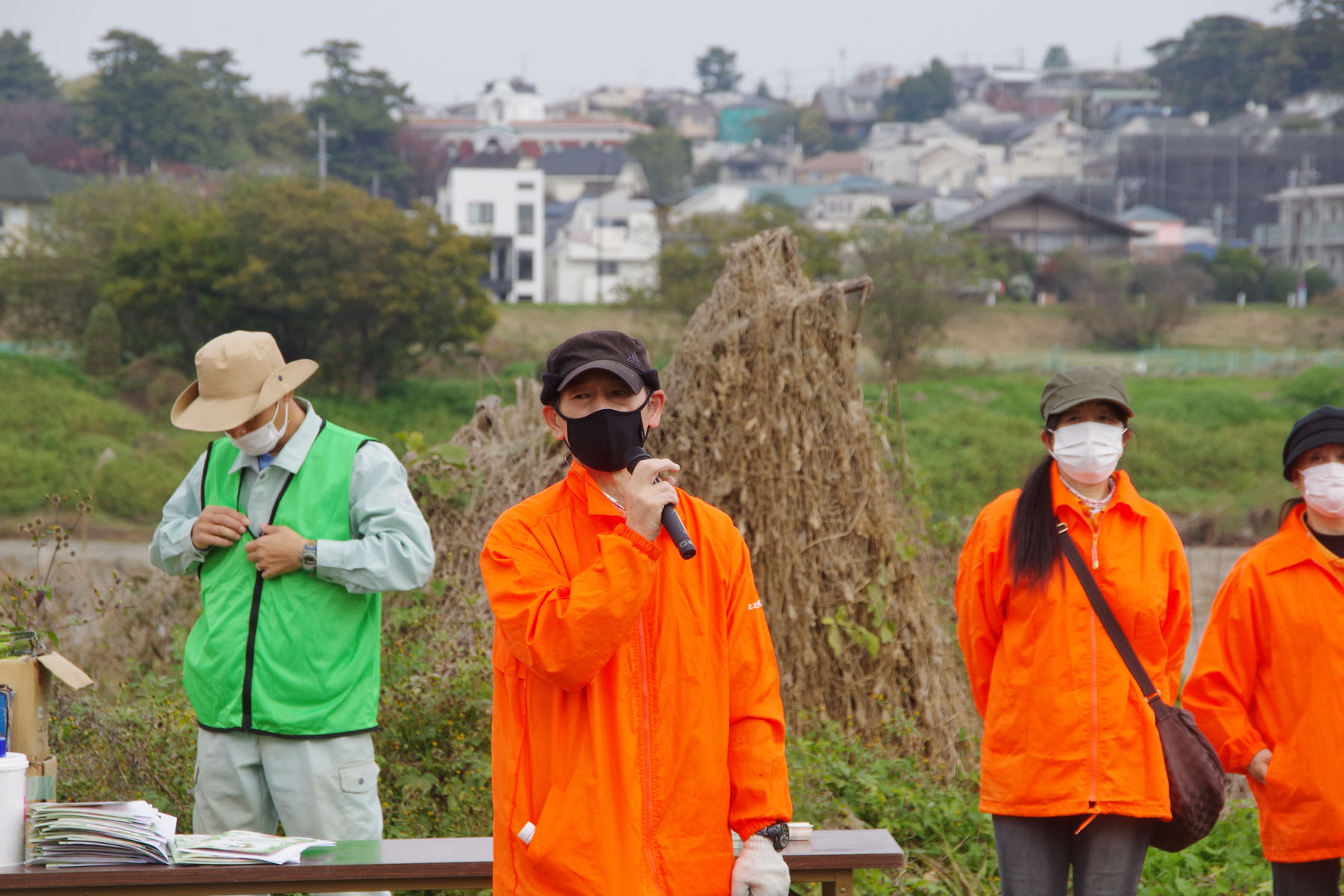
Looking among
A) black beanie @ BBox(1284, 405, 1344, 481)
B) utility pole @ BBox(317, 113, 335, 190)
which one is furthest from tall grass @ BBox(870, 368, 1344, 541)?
utility pole @ BBox(317, 113, 335, 190)

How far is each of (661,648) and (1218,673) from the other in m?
1.83

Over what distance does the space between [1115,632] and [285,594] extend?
221 cm

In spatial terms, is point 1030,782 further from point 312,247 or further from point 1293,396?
point 1293,396

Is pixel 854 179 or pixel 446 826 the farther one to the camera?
pixel 854 179

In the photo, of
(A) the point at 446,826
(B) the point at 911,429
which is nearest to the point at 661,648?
(A) the point at 446,826

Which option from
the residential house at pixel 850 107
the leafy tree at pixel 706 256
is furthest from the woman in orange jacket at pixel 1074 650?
the residential house at pixel 850 107

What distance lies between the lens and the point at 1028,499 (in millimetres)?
3504

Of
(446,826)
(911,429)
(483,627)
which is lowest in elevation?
(911,429)

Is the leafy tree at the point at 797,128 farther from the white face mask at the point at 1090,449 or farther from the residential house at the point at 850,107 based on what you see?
the white face mask at the point at 1090,449

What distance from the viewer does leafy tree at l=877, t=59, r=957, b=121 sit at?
136625mm

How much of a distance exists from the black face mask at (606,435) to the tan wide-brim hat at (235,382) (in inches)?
56.4

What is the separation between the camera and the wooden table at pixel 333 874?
329cm

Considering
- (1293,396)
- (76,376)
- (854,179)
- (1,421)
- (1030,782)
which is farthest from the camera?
(854,179)

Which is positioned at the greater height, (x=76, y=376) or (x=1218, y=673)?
(x=1218, y=673)
